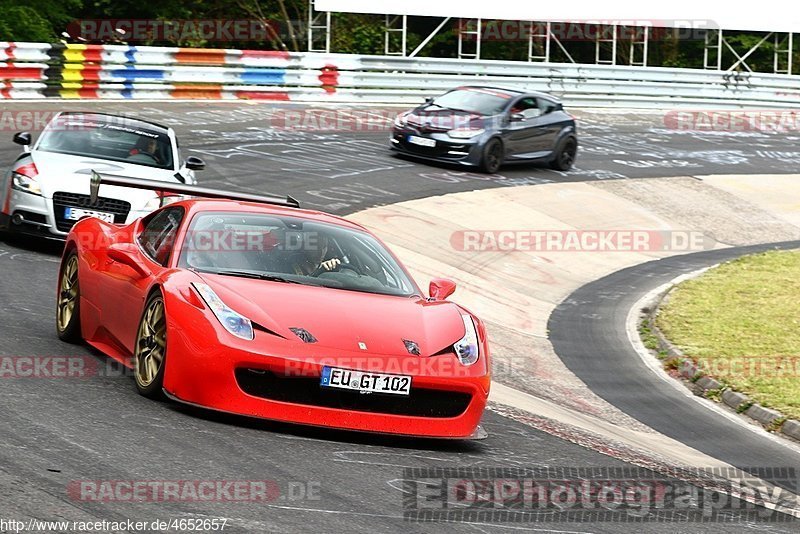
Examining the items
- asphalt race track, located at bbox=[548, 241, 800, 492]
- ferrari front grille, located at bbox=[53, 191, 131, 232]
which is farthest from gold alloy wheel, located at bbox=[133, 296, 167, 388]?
ferrari front grille, located at bbox=[53, 191, 131, 232]

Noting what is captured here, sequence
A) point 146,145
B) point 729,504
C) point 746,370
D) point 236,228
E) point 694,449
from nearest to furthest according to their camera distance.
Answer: point 729,504 < point 236,228 < point 694,449 < point 746,370 < point 146,145

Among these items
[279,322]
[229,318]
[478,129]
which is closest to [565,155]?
[478,129]

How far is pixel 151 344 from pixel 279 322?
85cm

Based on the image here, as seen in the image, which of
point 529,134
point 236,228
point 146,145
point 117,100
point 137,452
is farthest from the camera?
point 117,100

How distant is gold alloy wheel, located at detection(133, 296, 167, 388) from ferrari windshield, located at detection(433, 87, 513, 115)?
58.4ft

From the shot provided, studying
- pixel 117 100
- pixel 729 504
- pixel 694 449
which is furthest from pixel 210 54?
pixel 729 504

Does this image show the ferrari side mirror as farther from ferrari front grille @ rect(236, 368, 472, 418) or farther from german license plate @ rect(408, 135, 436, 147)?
german license plate @ rect(408, 135, 436, 147)

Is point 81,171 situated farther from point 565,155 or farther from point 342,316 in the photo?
point 565,155

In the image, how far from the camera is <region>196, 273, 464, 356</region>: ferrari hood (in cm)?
736

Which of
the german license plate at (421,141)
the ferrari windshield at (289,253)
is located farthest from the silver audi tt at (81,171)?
the german license plate at (421,141)

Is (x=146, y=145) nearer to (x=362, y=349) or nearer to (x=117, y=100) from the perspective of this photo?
(x=362, y=349)

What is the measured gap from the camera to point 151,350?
7.65 meters

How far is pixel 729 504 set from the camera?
719 cm

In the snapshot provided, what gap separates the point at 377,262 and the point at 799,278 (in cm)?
1127
